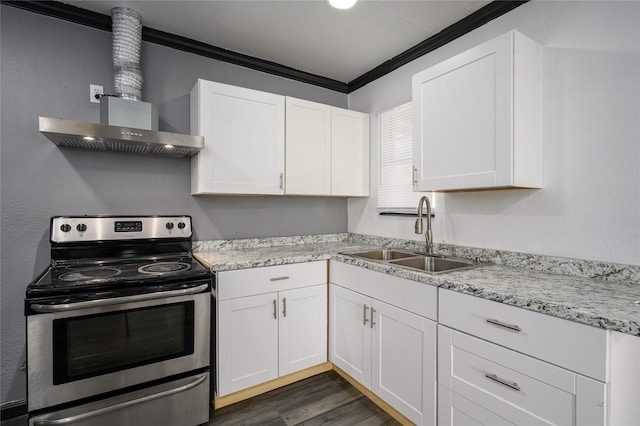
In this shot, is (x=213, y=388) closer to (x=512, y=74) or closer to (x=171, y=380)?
(x=171, y=380)

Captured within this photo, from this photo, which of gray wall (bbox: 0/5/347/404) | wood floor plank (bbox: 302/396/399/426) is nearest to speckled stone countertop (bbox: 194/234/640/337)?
gray wall (bbox: 0/5/347/404)

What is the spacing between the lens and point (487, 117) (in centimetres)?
163

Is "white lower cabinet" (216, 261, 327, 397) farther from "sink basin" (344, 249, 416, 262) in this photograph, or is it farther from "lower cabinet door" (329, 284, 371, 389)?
"sink basin" (344, 249, 416, 262)

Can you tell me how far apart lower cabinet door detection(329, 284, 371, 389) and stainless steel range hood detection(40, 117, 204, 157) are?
1.41 meters

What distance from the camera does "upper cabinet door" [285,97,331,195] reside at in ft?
8.04

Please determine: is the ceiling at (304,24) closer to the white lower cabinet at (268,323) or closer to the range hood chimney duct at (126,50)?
the range hood chimney duct at (126,50)

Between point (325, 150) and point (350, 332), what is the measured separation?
146cm

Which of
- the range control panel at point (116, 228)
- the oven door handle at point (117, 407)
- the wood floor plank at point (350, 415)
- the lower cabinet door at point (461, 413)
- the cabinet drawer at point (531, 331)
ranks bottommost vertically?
the wood floor plank at point (350, 415)

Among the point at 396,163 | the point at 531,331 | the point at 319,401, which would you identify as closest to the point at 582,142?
the point at 531,331

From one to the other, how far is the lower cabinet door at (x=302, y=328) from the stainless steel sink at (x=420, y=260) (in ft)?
1.38

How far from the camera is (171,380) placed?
1.67 meters

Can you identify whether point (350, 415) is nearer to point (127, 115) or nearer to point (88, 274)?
point (88, 274)

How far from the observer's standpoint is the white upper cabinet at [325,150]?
97.3 inches

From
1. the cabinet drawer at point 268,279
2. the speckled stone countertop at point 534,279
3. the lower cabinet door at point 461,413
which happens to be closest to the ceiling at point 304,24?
the speckled stone countertop at point 534,279
